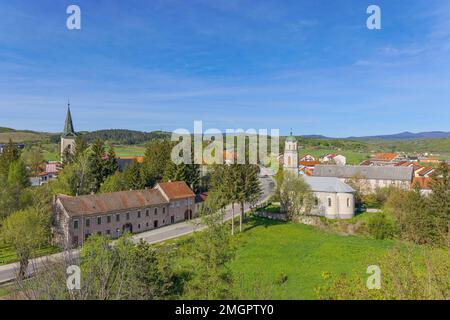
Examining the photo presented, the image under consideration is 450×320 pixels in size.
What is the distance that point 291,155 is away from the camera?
65438mm

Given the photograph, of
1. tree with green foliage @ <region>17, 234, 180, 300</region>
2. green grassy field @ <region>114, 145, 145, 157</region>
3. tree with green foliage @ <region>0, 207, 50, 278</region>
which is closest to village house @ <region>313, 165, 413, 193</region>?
tree with green foliage @ <region>17, 234, 180, 300</region>

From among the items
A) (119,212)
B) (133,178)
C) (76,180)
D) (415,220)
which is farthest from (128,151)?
(415,220)

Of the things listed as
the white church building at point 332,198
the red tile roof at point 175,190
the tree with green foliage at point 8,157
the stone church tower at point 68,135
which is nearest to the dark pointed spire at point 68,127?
the stone church tower at point 68,135

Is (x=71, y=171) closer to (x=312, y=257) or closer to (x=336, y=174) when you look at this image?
(x=312, y=257)

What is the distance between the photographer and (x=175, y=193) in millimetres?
54531

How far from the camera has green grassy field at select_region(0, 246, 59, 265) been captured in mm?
33416

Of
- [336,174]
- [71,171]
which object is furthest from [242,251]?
[336,174]

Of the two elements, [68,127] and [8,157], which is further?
[68,127]

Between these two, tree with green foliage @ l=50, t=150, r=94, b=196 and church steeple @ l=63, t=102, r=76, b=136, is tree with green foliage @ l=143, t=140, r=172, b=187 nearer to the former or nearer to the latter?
tree with green foliage @ l=50, t=150, r=94, b=196

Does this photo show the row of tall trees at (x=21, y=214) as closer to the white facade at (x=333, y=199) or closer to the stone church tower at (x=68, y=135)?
the stone church tower at (x=68, y=135)

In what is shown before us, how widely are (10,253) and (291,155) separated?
4599 cm

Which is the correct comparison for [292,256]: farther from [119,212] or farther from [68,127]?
[68,127]

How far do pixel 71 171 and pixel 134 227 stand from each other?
13.7 metres

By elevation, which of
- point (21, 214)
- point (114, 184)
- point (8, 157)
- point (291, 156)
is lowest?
point (21, 214)
